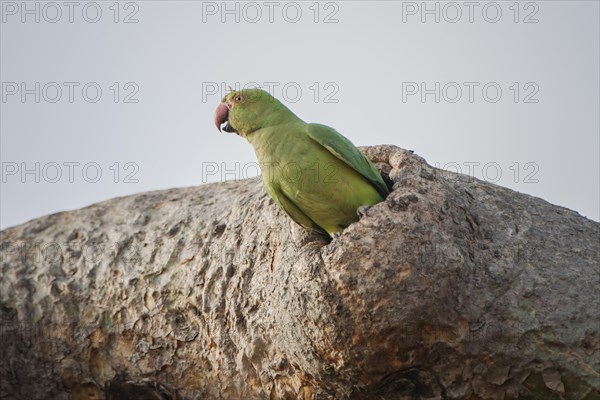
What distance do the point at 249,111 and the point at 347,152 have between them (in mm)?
902

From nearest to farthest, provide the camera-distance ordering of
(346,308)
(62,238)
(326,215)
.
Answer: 1. (346,308)
2. (326,215)
3. (62,238)

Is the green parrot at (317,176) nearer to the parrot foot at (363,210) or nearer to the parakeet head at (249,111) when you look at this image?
the parakeet head at (249,111)

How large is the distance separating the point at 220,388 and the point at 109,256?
1511 millimetres

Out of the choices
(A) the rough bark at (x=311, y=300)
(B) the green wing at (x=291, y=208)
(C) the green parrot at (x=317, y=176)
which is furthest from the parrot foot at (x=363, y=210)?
(B) the green wing at (x=291, y=208)

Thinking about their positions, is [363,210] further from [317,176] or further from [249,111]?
[249,111]

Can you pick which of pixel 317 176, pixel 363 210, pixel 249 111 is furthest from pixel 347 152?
pixel 249 111

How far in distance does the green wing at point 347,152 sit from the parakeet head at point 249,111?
17.1 inches

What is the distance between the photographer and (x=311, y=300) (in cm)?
399

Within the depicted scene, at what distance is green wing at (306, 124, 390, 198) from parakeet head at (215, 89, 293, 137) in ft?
1.42

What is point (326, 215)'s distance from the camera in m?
4.67

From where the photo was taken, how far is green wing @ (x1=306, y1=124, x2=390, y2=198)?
4555mm

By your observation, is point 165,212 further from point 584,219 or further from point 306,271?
point 584,219

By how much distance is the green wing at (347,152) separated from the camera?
4555 mm

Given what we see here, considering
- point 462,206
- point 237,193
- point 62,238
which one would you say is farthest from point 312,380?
point 62,238
